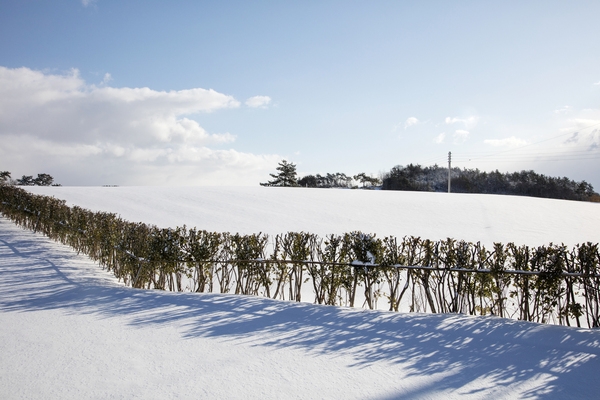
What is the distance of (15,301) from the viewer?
6055 mm

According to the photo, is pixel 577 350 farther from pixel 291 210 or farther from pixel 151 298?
pixel 291 210

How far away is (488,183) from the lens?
55.8 m

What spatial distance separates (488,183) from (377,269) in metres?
56.0

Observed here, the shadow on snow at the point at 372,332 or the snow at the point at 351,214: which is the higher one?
the snow at the point at 351,214

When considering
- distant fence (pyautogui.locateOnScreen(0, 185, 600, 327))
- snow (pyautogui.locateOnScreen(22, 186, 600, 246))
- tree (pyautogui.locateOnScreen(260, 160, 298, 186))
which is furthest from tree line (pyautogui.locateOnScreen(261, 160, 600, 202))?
distant fence (pyautogui.locateOnScreen(0, 185, 600, 327))

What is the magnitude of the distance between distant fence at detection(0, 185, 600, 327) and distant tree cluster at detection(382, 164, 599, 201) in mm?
51135

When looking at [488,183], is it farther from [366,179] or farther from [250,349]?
[250,349]

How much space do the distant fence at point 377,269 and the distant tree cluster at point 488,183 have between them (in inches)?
2013

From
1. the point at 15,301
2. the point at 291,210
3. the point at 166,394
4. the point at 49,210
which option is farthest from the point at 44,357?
the point at 291,210

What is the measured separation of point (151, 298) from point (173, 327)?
1661 mm

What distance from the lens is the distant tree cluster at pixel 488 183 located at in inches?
1993

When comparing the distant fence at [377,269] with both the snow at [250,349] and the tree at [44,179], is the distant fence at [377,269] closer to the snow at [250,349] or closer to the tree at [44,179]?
the snow at [250,349]

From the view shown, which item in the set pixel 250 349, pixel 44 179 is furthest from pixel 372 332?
pixel 44 179

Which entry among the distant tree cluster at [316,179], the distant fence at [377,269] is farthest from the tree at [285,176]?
the distant fence at [377,269]
